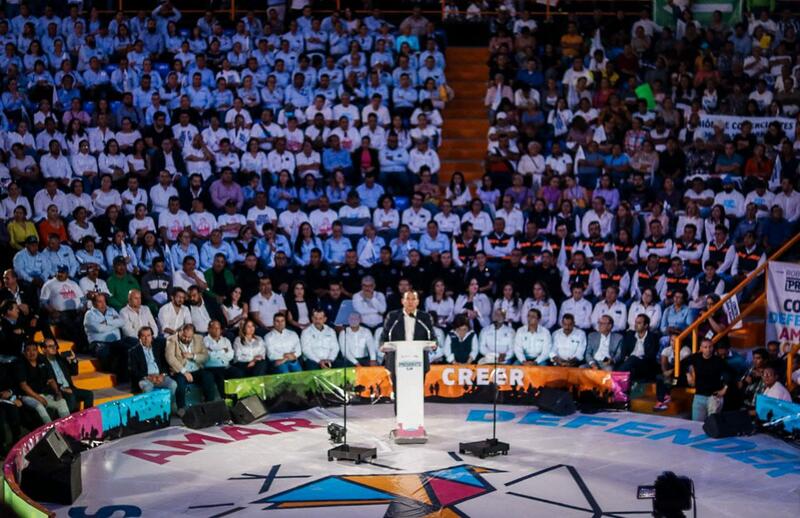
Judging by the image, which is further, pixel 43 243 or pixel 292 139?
pixel 292 139

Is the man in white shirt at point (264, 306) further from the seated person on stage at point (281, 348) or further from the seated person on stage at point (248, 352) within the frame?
the seated person on stage at point (248, 352)

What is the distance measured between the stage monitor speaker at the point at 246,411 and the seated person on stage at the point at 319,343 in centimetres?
164

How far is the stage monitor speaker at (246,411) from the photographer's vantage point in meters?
15.1

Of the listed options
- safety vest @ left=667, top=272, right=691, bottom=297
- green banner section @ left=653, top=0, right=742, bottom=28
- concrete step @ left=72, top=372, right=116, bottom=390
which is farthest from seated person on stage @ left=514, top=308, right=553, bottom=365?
green banner section @ left=653, top=0, right=742, bottom=28

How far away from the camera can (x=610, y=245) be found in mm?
18062

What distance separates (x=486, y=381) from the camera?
16.4 meters

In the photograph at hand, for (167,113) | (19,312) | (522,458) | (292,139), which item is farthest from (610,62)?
(19,312)

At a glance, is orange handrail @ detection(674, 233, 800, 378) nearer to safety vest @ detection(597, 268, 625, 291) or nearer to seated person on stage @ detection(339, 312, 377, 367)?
safety vest @ detection(597, 268, 625, 291)

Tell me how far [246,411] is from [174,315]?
2.04 metres

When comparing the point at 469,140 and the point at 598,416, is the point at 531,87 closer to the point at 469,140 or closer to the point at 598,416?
the point at 469,140

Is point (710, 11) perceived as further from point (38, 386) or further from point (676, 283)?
point (38, 386)

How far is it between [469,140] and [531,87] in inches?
63.3

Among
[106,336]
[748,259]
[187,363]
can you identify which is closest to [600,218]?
[748,259]

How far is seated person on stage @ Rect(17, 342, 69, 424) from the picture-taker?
44.3ft
